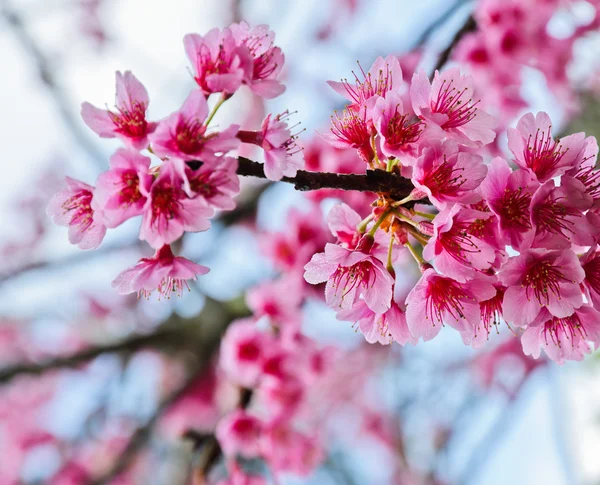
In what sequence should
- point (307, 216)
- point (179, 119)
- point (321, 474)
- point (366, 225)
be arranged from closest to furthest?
point (179, 119) < point (366, 225) < point (307, 216) < point (321, 474)

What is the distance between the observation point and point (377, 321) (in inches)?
46.0

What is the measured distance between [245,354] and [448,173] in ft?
4.77

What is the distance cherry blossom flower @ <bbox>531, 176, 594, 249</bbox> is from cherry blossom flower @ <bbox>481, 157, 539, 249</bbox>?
0.08ft

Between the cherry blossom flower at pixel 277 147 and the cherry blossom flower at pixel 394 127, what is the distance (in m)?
0.16

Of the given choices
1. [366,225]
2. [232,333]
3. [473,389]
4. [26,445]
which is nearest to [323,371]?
[232,333]

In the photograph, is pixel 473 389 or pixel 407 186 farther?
pixel 473 389

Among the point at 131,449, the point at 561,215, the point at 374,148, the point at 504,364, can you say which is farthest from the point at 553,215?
the point at 504,364

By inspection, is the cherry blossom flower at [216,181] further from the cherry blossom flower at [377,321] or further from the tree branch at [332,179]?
the cherry blossom flower at [377,321]

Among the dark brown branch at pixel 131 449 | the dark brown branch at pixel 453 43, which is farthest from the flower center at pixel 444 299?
the dark brown branch at pixel 131 449

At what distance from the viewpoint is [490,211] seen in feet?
3.35

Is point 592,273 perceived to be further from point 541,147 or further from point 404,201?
point 404,201

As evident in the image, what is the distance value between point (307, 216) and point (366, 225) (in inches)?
43.0

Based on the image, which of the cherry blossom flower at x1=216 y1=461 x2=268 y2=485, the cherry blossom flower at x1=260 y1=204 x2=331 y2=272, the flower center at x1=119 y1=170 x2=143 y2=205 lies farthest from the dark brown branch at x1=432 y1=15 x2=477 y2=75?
the cherry blossom flower at x1=216 y1=461 x2=268 y2=485

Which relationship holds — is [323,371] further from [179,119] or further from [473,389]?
[473,389]
